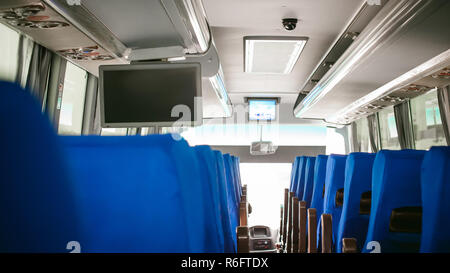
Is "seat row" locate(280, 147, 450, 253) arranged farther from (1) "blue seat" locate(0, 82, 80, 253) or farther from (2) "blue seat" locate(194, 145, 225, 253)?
(1) "blue seat" locate(0, 82, 80, 253)

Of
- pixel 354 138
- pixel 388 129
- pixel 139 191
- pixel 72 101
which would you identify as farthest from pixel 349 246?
pixel 354 138

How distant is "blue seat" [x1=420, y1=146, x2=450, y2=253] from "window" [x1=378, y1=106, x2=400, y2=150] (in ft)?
21.2

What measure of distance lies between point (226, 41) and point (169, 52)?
6.61 ft

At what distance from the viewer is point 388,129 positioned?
7.16 meters

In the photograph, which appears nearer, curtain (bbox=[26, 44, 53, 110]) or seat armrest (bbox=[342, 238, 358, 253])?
seat armrest (bbox=[342, 238, 358, 253])

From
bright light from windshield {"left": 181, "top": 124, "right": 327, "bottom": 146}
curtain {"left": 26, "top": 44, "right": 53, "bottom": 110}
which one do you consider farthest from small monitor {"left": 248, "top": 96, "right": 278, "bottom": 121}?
curtain {"left": 26, "top": 44, "right": 53, "bottom": 110}

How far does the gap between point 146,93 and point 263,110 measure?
234 inches

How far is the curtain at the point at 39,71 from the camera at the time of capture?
3.01 m

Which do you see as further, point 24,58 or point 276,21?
point 276,21

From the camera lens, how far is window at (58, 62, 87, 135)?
373cm

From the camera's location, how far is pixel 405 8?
2.39m

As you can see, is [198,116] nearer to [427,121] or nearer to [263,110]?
[427,121]

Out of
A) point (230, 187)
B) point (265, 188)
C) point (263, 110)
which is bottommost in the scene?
point (265, 188)

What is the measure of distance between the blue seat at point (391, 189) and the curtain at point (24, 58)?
3176 millimetres
